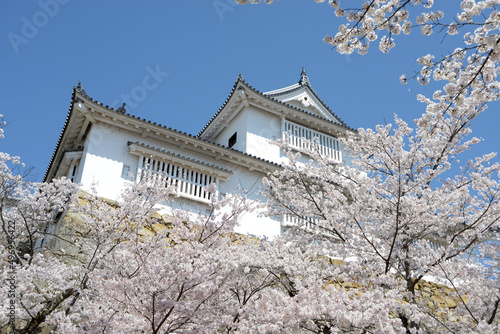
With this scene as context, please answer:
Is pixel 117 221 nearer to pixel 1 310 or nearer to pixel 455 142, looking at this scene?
pixel 1 310

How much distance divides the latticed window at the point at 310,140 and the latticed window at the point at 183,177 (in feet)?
14.6

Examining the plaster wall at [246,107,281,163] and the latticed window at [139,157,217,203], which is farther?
the plaster wall at [246,107,281,163]

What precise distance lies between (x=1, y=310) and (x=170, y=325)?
2513 millimetres

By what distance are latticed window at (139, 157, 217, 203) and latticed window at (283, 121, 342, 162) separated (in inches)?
175

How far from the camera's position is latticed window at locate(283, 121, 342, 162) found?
14.8 meters

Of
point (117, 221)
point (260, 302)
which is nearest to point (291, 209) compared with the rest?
point (260, 302)

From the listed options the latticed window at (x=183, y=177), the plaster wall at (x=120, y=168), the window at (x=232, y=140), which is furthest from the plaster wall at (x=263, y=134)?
the latticed window at (x=183, y=177)

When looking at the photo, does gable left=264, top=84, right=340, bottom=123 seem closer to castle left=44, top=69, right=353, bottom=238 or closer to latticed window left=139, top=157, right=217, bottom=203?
castle left=44, top=69, right=353, bottom=238

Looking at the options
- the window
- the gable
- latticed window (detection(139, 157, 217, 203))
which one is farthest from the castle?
the gable

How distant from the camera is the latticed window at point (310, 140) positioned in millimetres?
14834

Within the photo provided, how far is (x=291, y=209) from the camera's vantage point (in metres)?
8.18

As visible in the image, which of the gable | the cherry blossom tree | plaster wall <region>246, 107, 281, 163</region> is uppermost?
the gable

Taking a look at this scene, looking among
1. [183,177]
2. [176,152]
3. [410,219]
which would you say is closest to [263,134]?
[176,152]

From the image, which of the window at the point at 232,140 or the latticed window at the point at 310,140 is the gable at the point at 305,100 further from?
the window at the point at 232,140
